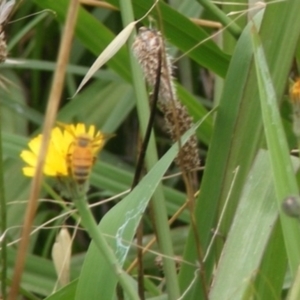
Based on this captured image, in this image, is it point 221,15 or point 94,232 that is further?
point 221,15

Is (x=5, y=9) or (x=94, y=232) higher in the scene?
(x=5, y=9)

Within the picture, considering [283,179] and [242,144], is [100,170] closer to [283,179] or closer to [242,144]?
[242,144]

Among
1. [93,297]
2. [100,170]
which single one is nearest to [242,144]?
[93,297]

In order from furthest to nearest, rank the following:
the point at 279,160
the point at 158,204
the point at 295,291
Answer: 1. the point at 158,204
2. the point at 279,160
3. the point at 295,291

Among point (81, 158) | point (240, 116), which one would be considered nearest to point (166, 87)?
point (240, 116)

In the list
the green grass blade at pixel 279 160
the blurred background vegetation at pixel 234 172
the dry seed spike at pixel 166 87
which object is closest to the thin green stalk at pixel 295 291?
the blurred background vegetation at pixel 234 172

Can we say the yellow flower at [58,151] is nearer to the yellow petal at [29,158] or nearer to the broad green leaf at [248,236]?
the yellow petal at [29,158]

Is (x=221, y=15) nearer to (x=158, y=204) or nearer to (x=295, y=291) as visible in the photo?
(x=158, y=204)
